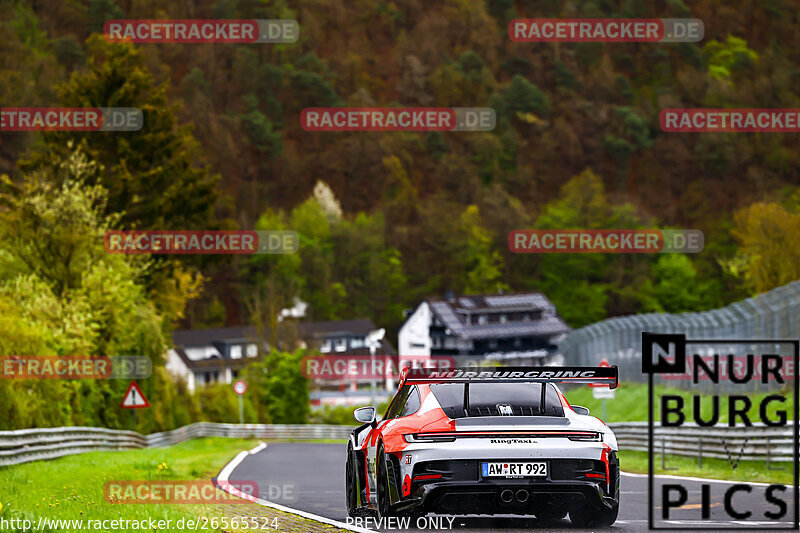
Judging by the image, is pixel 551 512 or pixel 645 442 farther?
pixel 645 442

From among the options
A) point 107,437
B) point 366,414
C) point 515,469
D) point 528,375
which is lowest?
point 107,437

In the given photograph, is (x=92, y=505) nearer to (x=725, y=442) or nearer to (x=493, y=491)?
(x=493, y=491)

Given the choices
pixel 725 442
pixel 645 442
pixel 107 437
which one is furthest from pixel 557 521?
pixel 107 437

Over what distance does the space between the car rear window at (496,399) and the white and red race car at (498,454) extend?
2 cm

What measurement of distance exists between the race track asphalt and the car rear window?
1.06 m

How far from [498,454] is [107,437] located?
2740 centimetres

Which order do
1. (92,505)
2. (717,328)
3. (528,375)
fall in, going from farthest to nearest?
1. (717,328)
2. (92,505)
3. (528,375)

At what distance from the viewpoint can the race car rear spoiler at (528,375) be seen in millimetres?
9305

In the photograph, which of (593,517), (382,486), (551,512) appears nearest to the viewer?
(551,512)

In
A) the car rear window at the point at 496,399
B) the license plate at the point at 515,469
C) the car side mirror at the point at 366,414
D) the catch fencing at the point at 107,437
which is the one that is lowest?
the catch fencing at the point at 107,437

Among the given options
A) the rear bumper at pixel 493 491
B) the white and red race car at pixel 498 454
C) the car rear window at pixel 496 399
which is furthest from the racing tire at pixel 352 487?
the rear bumper at pixel 493 491

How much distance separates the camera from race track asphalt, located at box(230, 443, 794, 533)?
428 inches

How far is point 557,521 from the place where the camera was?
36.2 feet

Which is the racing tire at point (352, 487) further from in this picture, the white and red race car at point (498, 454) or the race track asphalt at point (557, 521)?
the white and red race car at point (498, 454)
